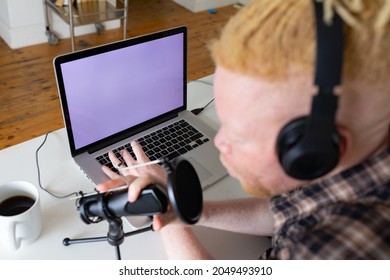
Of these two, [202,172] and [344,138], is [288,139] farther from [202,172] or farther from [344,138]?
[202,172]

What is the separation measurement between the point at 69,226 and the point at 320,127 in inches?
23.0

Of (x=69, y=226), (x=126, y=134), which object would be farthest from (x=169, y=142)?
(x=69, y=226)

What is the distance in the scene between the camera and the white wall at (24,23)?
104 inches

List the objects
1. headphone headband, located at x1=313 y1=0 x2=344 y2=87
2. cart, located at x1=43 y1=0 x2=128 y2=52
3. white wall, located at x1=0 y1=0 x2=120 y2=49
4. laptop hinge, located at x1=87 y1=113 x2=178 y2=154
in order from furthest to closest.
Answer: white wall, located at x1=0 y1=0 x2=120 y2=49 → cart, located at x1=43 y1=0 x2=128 y2=52 → laptop hinge, located at x1=87 y1=113 x2=178 y2=154 → headphone headband, located at x1=313 y1=0 x2=344 y2=87

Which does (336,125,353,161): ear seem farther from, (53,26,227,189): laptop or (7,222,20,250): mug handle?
(7,222,20,250): mug handle

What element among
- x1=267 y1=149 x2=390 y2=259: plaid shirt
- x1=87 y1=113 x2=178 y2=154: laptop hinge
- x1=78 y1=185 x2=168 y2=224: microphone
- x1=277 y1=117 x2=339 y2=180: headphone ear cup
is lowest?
x1=87 y1=113 x2=178 y2=154: laptop hinge

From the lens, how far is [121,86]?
Answer: 98cm

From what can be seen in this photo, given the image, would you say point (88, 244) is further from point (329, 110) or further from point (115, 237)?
point (329, 110)

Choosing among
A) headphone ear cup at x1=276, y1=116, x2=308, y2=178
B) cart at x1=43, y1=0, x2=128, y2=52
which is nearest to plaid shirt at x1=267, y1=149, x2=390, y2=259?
headphone ear cup at x1=276, y1=116, x2=308, y2=178

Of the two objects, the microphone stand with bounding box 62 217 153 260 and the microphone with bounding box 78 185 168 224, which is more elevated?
the microphone with bounding box 78 185 168 224

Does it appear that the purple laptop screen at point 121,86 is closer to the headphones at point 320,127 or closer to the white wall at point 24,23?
the headphones at point 320,127

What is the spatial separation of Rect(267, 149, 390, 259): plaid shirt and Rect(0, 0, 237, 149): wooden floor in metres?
1.05

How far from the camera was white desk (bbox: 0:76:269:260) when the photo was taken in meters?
0.78
